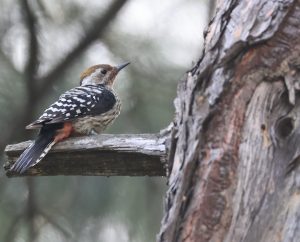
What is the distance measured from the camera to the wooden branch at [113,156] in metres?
2.94

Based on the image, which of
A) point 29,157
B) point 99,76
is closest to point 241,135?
point 29,157

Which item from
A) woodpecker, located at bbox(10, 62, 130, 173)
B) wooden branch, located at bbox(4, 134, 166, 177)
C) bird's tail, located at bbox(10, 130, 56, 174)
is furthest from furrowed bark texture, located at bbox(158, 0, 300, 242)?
woodpecker, located at bbox(10, 62, 130, 173)

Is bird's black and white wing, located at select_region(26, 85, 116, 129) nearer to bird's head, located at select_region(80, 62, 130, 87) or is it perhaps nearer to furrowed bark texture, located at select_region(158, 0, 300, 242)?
bird's head, located at select_region(80, 62, 130, 87)

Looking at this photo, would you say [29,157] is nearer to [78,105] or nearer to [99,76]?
[78,105]

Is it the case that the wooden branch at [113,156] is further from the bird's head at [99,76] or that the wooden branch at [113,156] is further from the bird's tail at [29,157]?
the bird's head at [99,76]

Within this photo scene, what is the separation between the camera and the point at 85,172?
10.3 feet

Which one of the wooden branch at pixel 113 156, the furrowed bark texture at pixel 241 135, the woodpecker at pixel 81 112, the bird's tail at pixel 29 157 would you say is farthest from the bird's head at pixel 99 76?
the furrowed bark texture at pixel 241 135

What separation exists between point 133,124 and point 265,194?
2024mm

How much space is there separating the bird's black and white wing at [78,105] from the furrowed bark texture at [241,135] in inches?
59.8

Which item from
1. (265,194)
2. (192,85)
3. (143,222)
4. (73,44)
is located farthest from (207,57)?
(143,222)

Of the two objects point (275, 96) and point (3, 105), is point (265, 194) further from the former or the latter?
point (3, 105)

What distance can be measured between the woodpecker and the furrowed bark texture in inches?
47.7

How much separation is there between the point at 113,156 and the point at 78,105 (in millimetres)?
1552

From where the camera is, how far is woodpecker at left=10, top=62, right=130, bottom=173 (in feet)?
12.8
